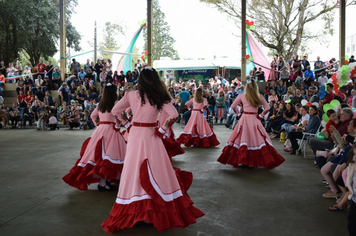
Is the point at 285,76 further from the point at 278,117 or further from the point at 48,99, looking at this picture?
the point at 48,99

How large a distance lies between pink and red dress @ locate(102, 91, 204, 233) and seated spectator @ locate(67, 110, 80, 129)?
11.8 m

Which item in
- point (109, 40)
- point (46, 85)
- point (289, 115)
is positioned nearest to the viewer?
point (289, 115)

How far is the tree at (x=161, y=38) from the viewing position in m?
50.6

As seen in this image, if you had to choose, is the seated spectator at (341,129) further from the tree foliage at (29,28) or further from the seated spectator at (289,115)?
the tree foliage at (29,28)

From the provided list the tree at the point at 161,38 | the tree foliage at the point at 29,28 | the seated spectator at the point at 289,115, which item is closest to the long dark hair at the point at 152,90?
the seated spectator at the point at 289,115

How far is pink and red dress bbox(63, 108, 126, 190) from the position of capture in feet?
17.5

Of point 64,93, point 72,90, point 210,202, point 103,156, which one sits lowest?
point 210,202

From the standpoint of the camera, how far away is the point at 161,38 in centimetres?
5078

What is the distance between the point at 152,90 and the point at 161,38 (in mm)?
48147

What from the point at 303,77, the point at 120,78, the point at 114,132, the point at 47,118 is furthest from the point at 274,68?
the point at 114,132

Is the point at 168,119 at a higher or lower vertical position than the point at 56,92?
lower

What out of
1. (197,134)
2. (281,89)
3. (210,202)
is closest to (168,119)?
(210,202)

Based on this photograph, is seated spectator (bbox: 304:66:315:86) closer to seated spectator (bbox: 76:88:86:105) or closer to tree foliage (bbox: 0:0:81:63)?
seated spectator (bbox: 76:88:86:105)

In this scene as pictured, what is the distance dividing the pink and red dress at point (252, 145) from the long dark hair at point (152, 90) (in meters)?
3.38
